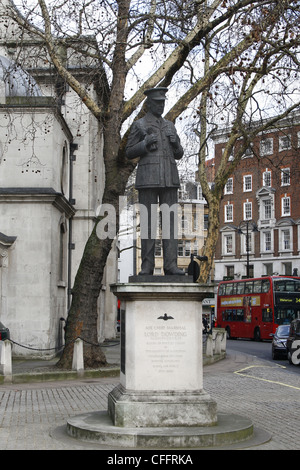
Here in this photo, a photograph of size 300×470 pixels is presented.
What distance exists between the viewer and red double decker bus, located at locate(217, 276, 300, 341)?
38375 mm

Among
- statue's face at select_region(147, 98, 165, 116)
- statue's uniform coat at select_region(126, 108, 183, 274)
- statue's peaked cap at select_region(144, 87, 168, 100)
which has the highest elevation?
statue's peaked cap at select_region(144, 87, 168, 100)

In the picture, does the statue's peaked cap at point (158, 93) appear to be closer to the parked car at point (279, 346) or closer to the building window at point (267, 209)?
the parked car at point (279, 346)

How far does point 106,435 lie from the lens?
8102 millimetres

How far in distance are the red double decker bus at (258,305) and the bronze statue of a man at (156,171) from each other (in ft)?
97.6

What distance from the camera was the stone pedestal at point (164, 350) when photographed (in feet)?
28.2

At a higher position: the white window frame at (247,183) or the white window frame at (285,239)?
the white window frame at (247,183)

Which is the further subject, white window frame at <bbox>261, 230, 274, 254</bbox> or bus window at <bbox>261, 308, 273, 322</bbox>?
white window frame at <bbox>261, 230, 274, 254</bbox>

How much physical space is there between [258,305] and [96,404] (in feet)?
95.6

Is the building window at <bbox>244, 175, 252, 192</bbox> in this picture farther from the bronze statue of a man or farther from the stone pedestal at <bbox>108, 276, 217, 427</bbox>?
the stone pedestal at <bbox>108, 276, 217, 427</bbox>

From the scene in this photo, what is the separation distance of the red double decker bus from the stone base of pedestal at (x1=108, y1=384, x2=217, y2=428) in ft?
99.8

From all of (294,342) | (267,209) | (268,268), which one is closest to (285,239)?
(268,268)

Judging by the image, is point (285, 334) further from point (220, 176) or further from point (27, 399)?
point (27, 399)

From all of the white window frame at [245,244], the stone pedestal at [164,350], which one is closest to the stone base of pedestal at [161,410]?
the stone pedestal at [164,350]

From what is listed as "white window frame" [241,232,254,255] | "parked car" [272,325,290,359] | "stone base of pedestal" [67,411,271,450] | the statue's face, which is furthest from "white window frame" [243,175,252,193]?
"stone base of pedestal" [67,411,271,450]
